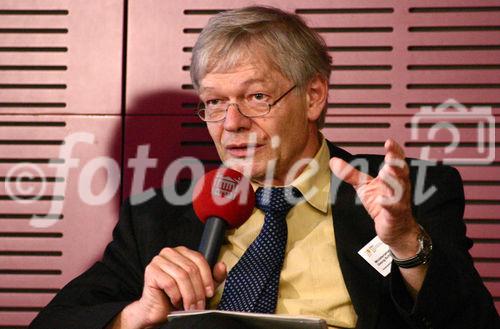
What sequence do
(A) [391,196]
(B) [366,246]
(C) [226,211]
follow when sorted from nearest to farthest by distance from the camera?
(A) [391,196], (C) [226,211], (B) [366,246]

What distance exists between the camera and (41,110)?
2625 mm

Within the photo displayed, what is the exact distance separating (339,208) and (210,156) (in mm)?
688

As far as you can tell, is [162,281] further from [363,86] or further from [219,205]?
[363,86]

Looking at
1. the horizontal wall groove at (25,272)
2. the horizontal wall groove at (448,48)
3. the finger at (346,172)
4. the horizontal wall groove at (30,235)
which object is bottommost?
the horizontal wall groove at (25,272)

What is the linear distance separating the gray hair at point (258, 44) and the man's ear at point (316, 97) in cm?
3

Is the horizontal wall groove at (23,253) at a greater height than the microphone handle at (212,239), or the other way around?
the microphone handle at (212,239)

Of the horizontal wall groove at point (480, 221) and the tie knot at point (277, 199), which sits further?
the horizontal wall groove at point (480, 221)

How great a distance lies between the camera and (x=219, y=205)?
159cm

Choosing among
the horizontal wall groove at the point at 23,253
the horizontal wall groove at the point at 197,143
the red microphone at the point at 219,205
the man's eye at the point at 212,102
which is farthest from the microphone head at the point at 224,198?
the horizontal wall groove at the point at 23,253

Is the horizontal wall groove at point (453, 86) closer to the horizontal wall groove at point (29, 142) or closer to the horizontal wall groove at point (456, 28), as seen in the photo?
the horizontal wall groove at point (456, 28)

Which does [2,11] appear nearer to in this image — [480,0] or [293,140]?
[293,140]

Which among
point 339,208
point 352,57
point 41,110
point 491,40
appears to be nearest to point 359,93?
point 352,57

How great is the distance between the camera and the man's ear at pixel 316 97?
7.16 ft

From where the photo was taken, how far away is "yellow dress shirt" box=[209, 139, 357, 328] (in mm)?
1883
